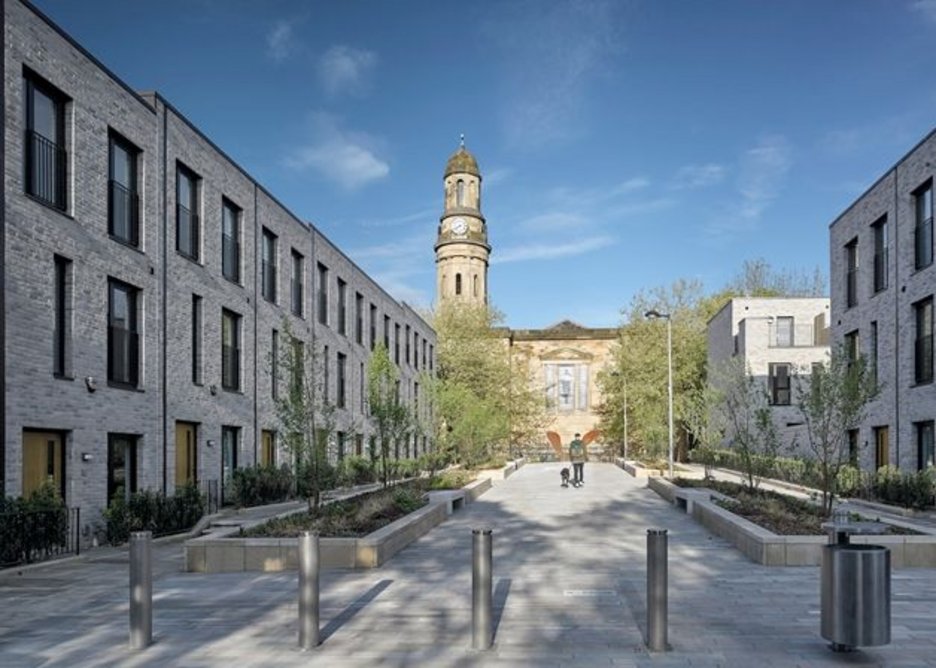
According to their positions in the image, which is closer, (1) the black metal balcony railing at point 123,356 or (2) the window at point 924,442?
(1) the black metal balcony railing at point 123,356

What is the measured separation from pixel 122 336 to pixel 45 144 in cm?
393

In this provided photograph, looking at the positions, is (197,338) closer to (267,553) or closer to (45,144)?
(45,144)

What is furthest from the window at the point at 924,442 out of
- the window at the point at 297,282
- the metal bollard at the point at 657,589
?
the window at the point at 297,282

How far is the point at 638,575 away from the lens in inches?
444

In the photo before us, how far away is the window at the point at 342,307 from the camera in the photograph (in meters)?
33.1

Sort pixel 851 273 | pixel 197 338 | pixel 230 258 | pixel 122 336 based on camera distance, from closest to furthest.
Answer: pixel 122 336 → pixel 197 338 → pixel 230 258 → pixel 851 273

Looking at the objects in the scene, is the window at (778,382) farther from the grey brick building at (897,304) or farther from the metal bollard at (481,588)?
the metal bollard at (481,588)

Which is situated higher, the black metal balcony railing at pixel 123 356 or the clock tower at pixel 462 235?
the clock tower at pixel 462 235

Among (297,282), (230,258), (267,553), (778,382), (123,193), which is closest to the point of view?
(267,553)

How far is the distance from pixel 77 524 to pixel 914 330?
1938 centimetres

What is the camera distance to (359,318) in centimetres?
3606

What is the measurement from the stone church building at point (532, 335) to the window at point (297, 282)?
42.9 m

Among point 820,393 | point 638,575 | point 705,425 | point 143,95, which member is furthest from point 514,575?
point 705,425

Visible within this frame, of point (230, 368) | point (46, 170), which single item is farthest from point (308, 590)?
point (230, 368)
